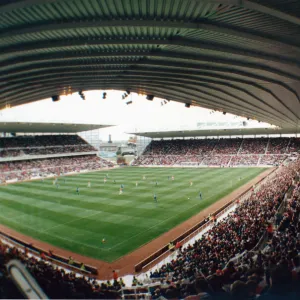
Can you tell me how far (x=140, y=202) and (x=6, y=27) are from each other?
73.2 ft

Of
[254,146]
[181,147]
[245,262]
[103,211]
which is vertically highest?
[181,147]

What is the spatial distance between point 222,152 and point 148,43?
63.5 meters

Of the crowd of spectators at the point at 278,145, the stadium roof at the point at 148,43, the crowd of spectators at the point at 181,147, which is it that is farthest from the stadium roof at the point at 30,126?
the crowd of spectators at the point at 278,145

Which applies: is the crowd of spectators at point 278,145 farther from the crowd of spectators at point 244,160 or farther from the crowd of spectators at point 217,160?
the crowd of spectators at point 217,160

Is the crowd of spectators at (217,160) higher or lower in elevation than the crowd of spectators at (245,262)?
higher

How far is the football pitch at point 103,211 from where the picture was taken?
746 inches

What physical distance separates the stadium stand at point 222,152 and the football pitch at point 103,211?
26084 mm

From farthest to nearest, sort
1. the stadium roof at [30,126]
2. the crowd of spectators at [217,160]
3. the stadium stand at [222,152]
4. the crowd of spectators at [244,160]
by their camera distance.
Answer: the crowd of spectators at [217,160]
the stadium stand at [222,152]
the crowd of spectators at [244,160]
the stadium roof at [30,126]

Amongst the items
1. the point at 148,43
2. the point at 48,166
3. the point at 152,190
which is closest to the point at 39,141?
the point at 48,166

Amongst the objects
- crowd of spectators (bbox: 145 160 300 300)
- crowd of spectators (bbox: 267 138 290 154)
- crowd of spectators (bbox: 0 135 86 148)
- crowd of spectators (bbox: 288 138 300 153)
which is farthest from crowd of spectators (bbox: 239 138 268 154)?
crowd of spectators (bbox: 145 160 300 300)

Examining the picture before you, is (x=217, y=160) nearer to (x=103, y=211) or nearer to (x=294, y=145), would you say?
(x=294, y=145)

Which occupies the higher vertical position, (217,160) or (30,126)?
(30,126)

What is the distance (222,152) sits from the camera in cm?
7062

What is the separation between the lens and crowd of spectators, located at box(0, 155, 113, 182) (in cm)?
4749
